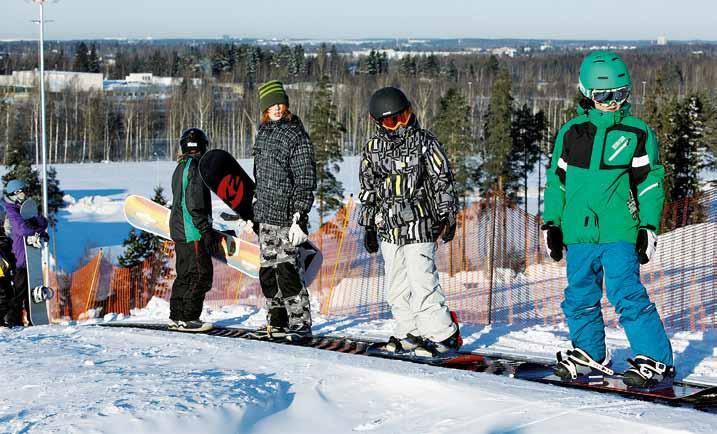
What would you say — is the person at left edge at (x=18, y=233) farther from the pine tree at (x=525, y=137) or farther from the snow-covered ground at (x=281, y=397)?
the pine tree at (x=525, y=137)

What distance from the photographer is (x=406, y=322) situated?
226 inches

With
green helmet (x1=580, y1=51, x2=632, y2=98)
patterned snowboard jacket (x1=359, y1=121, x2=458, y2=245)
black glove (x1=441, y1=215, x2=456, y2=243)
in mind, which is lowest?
black glove (x1=441, y1=215, x2=456, y2=243)

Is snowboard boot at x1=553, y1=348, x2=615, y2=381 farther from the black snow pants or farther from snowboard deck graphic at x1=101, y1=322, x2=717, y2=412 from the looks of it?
the black snow pants

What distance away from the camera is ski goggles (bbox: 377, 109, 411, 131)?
5.39 metres

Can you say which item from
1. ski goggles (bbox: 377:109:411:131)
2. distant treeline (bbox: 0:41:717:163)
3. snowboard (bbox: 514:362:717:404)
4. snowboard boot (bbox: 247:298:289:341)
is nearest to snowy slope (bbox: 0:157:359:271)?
distant treeline (bbox: 0:41:717:163)

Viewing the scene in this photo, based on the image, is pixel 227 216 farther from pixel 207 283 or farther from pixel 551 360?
pixel 551 360

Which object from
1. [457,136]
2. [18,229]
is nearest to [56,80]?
[457,136]

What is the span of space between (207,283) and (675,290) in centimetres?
737

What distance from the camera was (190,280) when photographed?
23.4 ft

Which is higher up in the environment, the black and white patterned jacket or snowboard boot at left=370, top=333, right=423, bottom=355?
the black and white patterned jacket

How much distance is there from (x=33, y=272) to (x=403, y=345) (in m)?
4.62

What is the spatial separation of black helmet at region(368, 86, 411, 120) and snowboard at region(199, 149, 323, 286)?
5.05 feet

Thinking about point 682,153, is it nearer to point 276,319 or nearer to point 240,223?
point 240,223

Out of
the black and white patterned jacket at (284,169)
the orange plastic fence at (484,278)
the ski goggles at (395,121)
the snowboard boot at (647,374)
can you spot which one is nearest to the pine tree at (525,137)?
the orange plastic fence at (484,278)
